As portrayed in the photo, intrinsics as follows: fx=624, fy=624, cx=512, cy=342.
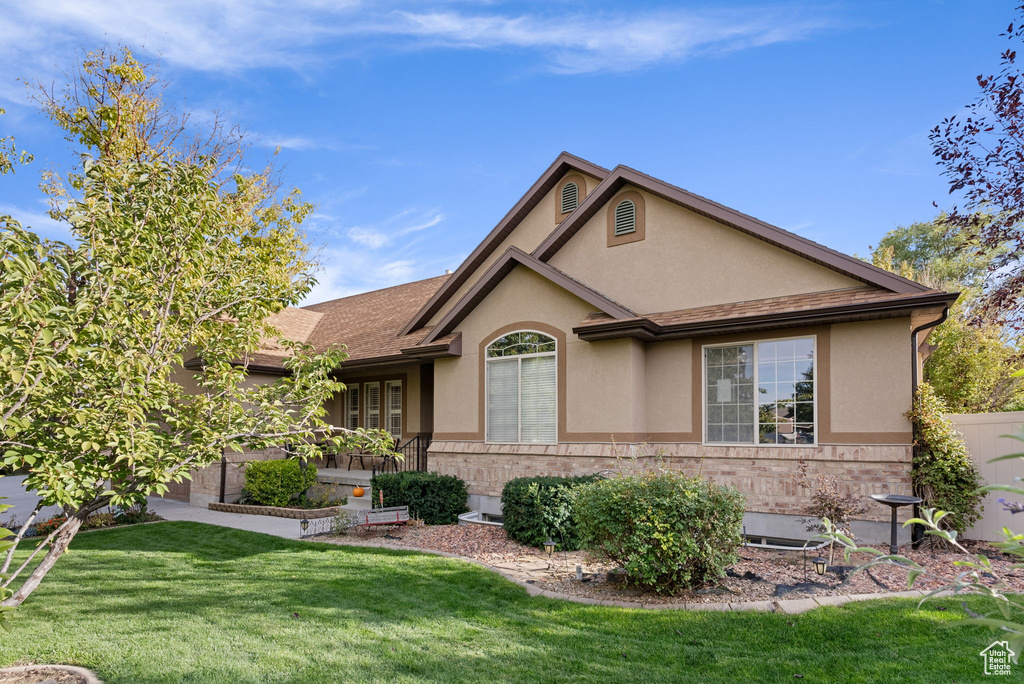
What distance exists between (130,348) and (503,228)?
11500 mm

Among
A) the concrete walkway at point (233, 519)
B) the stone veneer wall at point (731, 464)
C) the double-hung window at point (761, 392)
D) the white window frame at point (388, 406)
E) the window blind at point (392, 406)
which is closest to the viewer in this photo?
the stone veneer wall at point (731, 464)

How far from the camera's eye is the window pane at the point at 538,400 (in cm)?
1276

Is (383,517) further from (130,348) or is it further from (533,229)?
(533,229)

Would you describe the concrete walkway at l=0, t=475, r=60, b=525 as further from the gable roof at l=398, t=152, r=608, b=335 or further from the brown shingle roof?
the gable roof at l=398, t=152, r=608, b=335

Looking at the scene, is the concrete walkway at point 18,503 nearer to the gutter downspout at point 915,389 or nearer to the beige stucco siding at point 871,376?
the beige stucco siding at point 871,376

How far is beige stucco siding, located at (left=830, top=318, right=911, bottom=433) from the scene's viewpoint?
9.88 m

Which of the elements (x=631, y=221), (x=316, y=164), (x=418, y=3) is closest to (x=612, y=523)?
(x=631, y=221)

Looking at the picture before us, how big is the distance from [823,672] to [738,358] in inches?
273

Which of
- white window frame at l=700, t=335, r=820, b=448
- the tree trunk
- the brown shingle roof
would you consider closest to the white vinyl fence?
white window frame at l=700, t=335, r=820, b=448

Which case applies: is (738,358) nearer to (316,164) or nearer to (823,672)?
(823,672)

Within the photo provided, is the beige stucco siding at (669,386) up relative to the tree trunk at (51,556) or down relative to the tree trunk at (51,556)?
up

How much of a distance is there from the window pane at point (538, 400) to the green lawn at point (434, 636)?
14.9ft

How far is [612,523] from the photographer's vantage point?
7676 millimetres

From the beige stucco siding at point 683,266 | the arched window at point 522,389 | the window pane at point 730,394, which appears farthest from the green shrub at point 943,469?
the arched window at point 522,389
